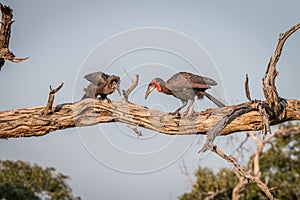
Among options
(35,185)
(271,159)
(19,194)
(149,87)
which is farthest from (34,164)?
(149,87)

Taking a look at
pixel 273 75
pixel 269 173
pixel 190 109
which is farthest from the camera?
pixel 269 173

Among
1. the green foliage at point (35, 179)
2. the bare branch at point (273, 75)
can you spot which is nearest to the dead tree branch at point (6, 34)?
the bare branch at point (273, 75)

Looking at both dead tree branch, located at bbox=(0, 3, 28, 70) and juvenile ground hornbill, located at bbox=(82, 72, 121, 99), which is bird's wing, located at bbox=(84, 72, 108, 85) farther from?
dead tree branch, located at bbox=(0, 3, 28, 70)

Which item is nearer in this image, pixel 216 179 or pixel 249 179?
pixel 249 179

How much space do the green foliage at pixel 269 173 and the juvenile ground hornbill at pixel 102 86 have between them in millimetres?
12520

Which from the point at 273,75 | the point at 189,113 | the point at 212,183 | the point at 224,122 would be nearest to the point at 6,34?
the point at 189,113

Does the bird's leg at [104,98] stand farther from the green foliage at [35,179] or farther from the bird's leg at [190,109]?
the green foliage at [35,179]

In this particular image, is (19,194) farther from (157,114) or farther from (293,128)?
(157,114)

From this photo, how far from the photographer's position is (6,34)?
4.97m

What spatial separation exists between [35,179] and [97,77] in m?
13.8

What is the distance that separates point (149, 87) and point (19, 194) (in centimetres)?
1173

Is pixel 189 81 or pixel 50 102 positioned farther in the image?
pixel 189 81

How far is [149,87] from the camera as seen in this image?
228 inches

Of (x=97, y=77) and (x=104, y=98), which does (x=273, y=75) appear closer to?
(x=104, y=98)
